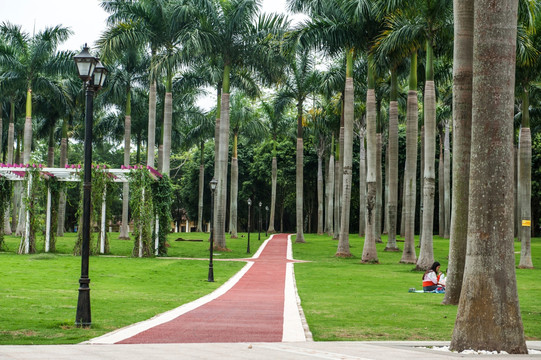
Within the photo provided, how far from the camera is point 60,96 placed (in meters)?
44.8

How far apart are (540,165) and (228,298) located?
46.2 meters

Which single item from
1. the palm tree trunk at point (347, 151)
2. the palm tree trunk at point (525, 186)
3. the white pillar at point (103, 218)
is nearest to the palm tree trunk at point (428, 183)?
the palm tree trunk at point (525, 186)

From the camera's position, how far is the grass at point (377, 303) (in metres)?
10.9

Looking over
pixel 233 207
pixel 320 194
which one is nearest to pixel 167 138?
pixel 233 207

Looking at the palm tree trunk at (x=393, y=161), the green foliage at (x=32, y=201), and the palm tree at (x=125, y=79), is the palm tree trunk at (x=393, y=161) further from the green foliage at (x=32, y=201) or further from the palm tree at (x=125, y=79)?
the palm tree at (x=125, y=79)

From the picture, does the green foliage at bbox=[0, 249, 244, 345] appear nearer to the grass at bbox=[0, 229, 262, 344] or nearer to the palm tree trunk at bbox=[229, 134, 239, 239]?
the grass at bbox=[0, 229, 262, 344]

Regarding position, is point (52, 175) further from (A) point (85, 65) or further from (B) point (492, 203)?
(B) point (492, 203)

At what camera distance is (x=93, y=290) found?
16766 millimetres

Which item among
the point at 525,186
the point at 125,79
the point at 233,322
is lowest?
the point at 233,322

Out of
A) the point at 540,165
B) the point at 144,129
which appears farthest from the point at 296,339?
the point at 540,165

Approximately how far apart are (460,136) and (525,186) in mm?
17143

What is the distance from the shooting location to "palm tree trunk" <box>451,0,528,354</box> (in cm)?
898

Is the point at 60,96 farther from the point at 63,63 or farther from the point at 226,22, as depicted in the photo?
the point at 226,22

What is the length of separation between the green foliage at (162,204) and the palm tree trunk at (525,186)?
16686mm
